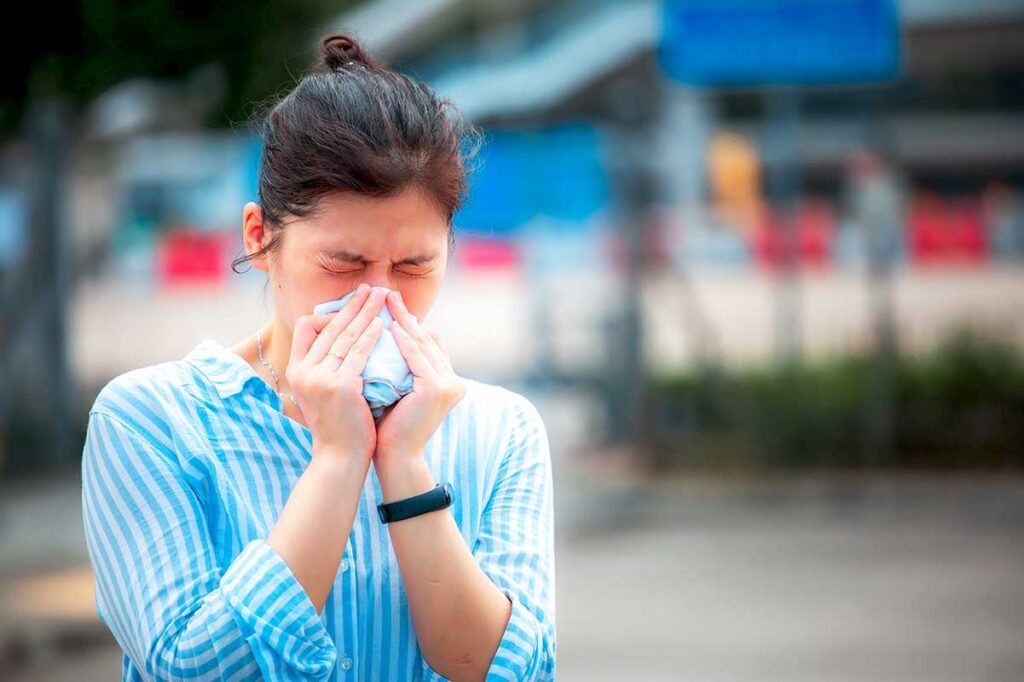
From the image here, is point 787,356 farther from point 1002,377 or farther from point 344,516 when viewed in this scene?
point 344,516

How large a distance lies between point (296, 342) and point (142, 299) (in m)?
9.39

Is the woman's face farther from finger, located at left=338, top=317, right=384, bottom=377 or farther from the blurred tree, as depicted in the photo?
the blurred tree

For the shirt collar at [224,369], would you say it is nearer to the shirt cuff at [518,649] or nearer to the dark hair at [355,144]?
the dark hair at [355,144]

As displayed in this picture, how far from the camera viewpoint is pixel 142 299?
35.1 ft

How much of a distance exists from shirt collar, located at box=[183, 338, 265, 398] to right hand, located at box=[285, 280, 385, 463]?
0.13m

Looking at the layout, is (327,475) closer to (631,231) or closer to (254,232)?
(254,232)

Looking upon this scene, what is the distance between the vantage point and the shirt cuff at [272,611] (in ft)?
5.13

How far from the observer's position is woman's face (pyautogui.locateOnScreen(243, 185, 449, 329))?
1702mm

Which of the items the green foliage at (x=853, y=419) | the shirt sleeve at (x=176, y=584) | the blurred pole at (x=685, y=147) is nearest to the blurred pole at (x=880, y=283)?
the green foliage at (x=853, y=419)

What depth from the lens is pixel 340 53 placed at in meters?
1.91

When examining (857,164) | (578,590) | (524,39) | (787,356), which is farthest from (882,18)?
(524,39)

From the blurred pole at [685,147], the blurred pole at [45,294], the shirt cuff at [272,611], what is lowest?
the shirt cuff at [272,611]

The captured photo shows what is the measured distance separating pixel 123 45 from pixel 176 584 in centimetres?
824

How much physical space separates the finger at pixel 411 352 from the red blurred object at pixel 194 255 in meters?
15.4
